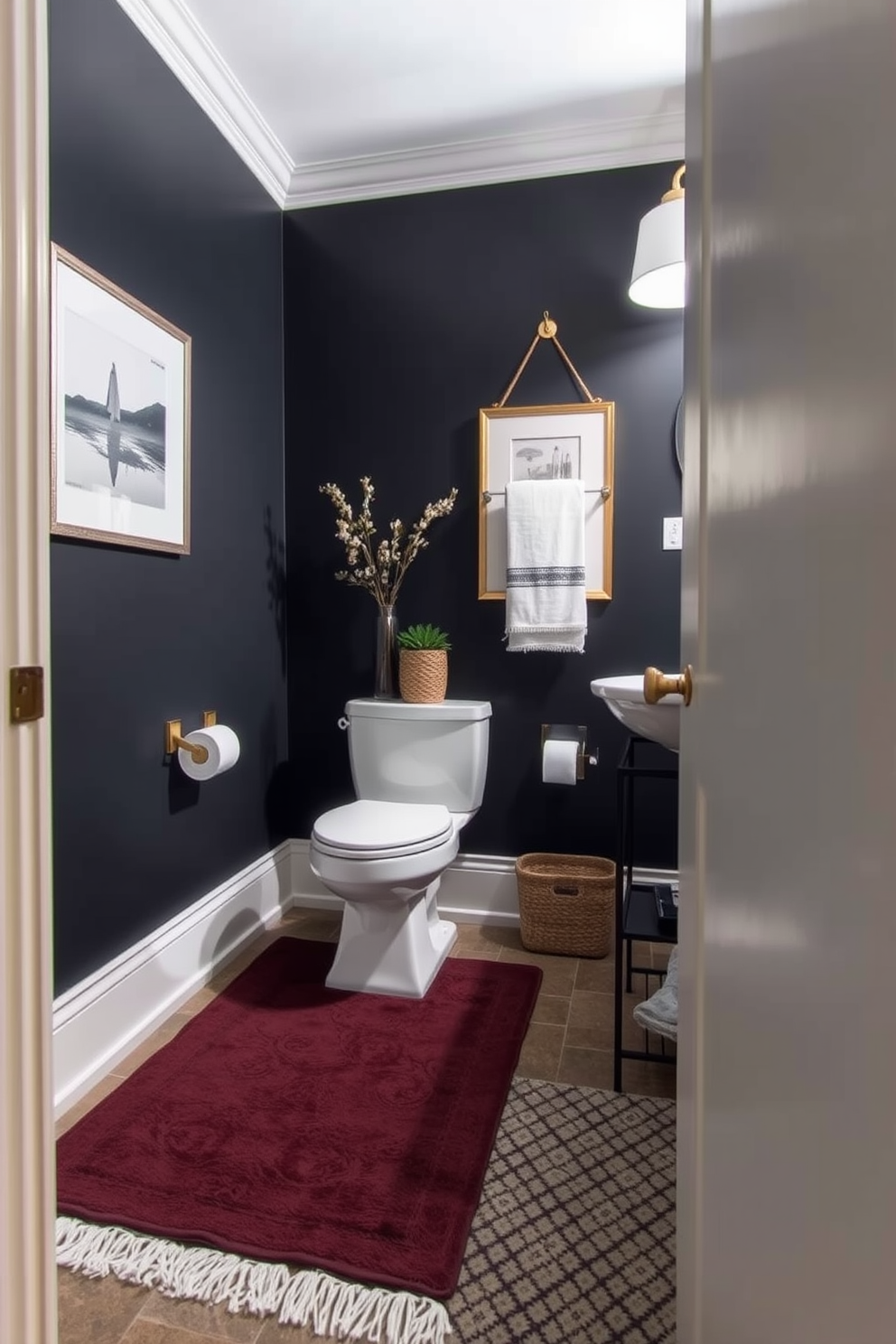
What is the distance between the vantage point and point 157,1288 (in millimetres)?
1177

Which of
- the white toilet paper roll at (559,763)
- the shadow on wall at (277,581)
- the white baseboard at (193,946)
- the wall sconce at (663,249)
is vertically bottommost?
the white baseboard at (193,946)

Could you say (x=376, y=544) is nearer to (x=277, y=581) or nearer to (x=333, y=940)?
(x=277, y=581)

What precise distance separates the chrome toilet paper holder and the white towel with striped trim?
0.86ft

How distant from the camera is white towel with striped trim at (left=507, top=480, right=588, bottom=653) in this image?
244cm

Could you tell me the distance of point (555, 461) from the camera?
8.23 feet

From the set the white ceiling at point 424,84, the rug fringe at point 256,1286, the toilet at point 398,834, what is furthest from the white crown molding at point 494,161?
the rug fringe at point 256,1286

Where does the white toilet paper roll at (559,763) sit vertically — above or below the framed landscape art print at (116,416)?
below

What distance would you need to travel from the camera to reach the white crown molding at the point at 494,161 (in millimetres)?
2371

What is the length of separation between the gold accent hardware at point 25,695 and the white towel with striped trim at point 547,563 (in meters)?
1.82

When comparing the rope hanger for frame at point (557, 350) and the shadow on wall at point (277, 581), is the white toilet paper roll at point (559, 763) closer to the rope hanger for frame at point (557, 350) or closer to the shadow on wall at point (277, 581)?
the shadow on wall at point (277, 581)

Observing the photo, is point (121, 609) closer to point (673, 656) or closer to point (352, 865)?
point (352, 865)

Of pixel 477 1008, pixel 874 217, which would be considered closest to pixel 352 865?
pixel 477 1008

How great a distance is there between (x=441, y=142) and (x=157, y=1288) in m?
2.97

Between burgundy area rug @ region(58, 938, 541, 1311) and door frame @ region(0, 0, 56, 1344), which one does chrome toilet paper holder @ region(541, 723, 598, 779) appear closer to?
burgundy area rug @ region(58, 938, 541, 1311)
